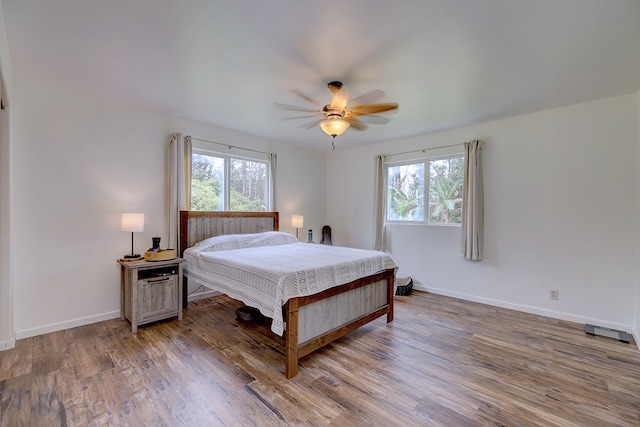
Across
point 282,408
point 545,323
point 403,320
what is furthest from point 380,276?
point 545,323

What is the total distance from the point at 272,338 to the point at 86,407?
1.50m

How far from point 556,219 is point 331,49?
3.51m

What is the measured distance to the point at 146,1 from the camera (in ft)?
5.79

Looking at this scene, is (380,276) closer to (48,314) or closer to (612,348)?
(612,348)

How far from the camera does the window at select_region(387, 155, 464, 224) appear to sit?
4.46 meters

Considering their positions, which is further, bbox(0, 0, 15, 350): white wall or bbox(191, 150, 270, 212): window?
bbox(191, 150, 270, 212): window

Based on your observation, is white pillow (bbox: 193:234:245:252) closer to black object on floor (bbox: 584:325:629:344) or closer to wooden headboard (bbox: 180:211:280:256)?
wooden headboard (bbox: 180:211:280:256)

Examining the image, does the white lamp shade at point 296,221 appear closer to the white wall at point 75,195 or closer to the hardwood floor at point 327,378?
the white wall at point 75,195

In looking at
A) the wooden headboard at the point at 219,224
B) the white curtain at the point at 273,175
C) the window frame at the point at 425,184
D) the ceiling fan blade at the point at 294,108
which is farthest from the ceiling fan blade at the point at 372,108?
the wooden headboard at the point at 219,224

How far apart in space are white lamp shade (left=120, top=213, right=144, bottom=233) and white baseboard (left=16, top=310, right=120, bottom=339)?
3.57 ft

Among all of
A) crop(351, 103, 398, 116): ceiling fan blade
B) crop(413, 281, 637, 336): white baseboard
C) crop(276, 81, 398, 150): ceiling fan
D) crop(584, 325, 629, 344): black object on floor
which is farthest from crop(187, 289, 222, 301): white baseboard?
crop(584, 325, 629, 344): black object on floor

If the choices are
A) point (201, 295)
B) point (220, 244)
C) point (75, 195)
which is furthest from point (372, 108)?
point (201, 295)

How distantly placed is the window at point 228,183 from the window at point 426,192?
94.0 inches

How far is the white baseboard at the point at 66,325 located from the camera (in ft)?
9.32
